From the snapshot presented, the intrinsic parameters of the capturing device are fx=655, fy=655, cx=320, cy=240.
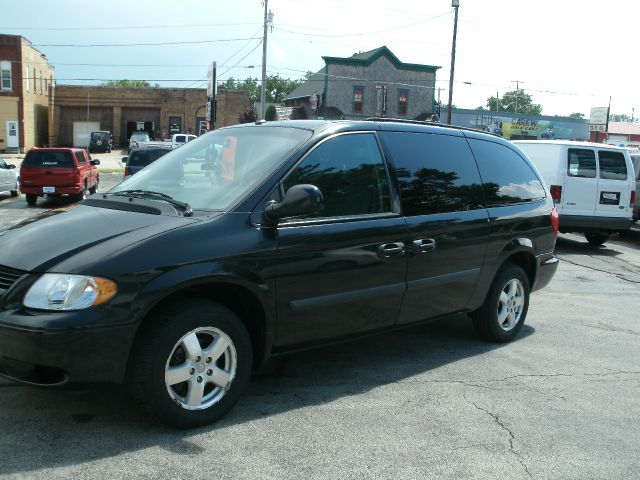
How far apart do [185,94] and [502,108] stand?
299 feet

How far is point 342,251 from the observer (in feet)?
14.5

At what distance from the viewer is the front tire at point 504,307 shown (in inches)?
233

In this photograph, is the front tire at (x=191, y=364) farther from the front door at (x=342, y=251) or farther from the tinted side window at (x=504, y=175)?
the tinted side window at (x=504, y=175)

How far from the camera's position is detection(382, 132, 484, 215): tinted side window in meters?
4.99

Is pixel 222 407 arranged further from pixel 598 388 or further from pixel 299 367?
pixel 598 388

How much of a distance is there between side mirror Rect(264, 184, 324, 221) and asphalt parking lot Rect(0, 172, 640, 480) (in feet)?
4.26

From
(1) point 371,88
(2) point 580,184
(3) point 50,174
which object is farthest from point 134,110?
(2) point 580,184

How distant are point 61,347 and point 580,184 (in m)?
11.3

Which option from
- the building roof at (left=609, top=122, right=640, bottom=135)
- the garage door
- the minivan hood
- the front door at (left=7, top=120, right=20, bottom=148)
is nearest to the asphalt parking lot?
the minivan hood

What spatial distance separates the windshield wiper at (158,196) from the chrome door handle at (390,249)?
1.39 m

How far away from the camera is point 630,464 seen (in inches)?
150

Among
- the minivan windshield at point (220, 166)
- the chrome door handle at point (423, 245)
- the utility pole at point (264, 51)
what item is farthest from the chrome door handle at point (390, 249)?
the utility pole at point (264, 51)

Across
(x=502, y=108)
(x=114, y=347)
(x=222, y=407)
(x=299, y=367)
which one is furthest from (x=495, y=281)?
(x=502, y=108)

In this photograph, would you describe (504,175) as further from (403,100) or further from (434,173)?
(403,100)
